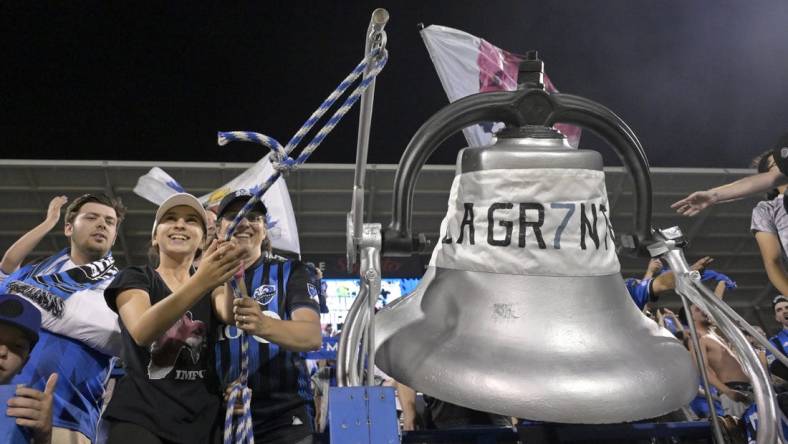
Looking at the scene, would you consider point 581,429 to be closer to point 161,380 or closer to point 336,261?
point 161,380

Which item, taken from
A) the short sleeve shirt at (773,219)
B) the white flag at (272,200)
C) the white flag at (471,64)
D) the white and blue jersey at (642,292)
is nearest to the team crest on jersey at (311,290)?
the white and blue jersey at (642,292)

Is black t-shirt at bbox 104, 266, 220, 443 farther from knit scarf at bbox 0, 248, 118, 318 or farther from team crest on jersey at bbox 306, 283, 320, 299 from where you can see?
knit scarf at bbox 0, 248, 118, 318

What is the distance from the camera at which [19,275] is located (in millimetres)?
3281

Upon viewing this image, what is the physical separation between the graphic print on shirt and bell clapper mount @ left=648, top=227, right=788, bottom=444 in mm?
1521

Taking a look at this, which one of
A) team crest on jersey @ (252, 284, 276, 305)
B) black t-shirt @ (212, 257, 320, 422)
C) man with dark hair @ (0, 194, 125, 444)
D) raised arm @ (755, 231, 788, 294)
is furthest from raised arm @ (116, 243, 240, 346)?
raised arm @ (755, 231, 788, 294)

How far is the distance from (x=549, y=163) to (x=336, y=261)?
1014 cm

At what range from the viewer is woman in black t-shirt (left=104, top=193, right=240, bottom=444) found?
1926 mm

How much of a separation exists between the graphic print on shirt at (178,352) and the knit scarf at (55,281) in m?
1.08

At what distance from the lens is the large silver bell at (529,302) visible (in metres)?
0.85

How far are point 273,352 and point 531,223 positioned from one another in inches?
61.5

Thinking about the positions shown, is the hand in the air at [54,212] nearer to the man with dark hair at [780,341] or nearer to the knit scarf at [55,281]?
the knit scarf at [55,281]

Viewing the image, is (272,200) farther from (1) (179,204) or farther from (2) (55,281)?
(1) (179,204)

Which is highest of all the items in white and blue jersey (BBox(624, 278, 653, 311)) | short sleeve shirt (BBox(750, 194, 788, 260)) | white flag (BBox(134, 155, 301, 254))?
white flag (BBox(134, 155, 301, 254))

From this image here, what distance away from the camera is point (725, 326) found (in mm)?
942
